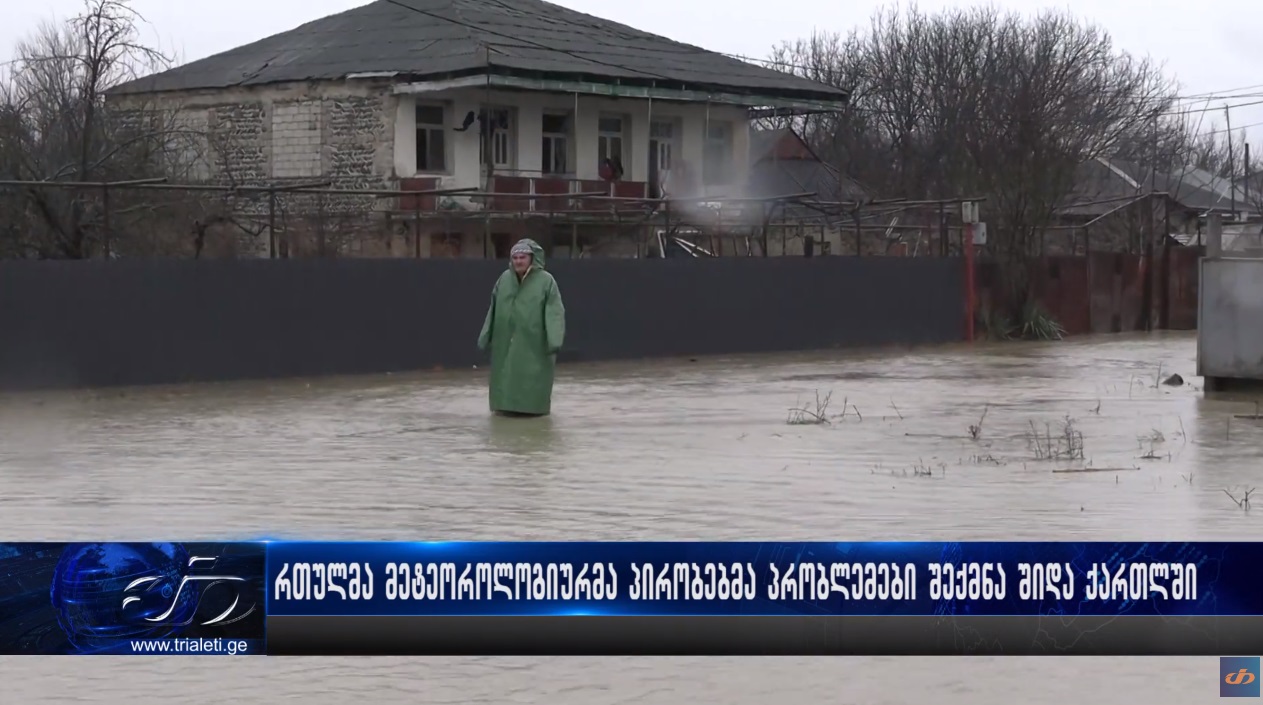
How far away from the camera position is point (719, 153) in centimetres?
4538

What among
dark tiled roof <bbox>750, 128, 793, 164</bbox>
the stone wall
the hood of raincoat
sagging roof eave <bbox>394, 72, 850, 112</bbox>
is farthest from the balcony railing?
the hood of raincoat

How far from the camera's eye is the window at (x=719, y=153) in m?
44.9

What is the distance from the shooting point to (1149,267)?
3616 cm

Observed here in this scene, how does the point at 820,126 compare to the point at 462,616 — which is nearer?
the point at 462,616

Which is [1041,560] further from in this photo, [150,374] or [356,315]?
[356,315]

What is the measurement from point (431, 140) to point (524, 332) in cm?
2313

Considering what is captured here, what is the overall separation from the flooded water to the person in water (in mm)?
320

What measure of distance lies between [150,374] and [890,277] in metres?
14.0

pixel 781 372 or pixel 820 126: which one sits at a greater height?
pixel 820 126

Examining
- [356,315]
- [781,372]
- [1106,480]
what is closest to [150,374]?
[356,315]

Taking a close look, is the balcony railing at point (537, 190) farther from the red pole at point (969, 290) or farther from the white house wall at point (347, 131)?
the red pole at point (969, 290)

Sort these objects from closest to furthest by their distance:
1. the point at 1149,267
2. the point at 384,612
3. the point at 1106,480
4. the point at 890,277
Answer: the point at 384,612 → the point at 1106,480 → the point at 890,277 → the point at 1149,267

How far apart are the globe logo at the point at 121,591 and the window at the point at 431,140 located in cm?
3390

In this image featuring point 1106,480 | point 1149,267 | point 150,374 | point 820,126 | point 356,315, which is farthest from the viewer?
point 820,126
